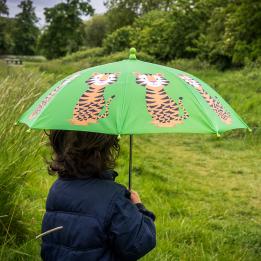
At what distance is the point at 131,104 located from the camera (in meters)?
1.99

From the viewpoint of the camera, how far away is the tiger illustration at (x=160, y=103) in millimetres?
1976

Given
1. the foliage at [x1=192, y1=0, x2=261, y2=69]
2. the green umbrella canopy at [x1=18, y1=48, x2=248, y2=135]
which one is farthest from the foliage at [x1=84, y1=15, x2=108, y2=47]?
the green umbrella canopy at [x1=18, y1=48, x2=248, y2=135]

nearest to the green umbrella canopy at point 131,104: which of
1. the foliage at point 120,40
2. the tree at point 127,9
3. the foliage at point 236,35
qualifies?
the foliage at point 236,35

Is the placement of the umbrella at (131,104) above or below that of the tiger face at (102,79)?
below

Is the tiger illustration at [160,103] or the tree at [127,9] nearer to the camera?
the tiger illustration at [160,103]

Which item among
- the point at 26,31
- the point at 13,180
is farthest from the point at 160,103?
the point at 26,31

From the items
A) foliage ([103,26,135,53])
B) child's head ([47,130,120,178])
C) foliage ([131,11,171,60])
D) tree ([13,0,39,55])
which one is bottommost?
tree ([13,0,39,55])

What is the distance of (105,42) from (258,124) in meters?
24.8

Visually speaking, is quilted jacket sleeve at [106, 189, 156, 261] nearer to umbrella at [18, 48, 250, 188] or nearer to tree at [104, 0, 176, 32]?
umbrella at [18, 48, 250, 188]

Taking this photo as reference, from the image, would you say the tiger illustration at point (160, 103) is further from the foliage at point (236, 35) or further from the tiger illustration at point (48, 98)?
the foliage at point (236, 35)

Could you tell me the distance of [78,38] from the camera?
47.3 metres

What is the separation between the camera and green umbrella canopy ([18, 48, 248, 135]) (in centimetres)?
194

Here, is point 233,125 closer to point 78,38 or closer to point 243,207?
point 243,207

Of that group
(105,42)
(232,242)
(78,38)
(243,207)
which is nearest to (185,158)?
(243,207)
